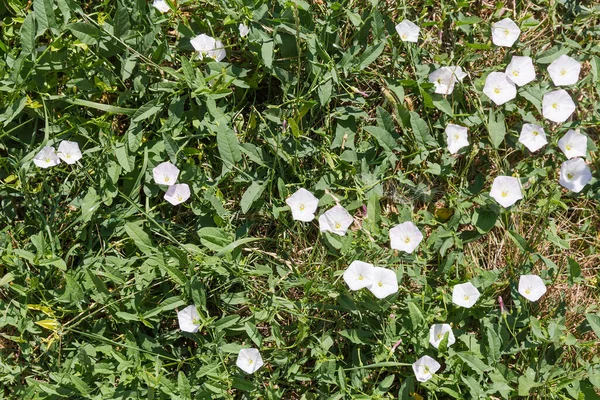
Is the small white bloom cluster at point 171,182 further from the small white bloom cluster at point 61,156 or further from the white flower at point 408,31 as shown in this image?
the white flower at point 408,31

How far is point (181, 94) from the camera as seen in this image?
9.97 ft

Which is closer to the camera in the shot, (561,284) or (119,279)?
(119,279)

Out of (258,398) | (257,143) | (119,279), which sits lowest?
(258,398)

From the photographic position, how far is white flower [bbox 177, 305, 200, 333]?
2.79 m

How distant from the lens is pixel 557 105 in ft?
9.93

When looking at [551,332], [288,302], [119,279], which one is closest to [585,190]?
[551,332]

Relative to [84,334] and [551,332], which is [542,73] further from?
[84,334]

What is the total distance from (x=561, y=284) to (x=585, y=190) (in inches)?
18.1

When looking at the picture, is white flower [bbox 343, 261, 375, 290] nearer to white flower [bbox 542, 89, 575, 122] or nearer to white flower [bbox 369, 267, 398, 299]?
white flower [bbox 369, 267, 398, 299]

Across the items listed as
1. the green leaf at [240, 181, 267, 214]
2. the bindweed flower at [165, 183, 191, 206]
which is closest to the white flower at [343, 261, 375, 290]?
the green leaf at [240, 181, 267, 214]

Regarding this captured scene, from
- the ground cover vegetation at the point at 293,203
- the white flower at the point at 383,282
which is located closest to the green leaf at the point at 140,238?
the ground cover vegetation at the point at 293,203

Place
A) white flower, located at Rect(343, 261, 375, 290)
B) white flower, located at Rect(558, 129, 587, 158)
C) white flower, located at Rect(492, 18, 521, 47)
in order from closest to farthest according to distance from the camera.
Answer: white flower, located at Rect(343, 261, 375, 290), white flower, located at Rect(558, 129, 587, 158), white flower, located at Rect(492, 18, 521, 47)

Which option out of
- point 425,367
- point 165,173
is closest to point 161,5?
point 165,173

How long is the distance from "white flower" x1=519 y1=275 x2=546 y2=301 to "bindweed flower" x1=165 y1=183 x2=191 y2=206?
5.05ft
